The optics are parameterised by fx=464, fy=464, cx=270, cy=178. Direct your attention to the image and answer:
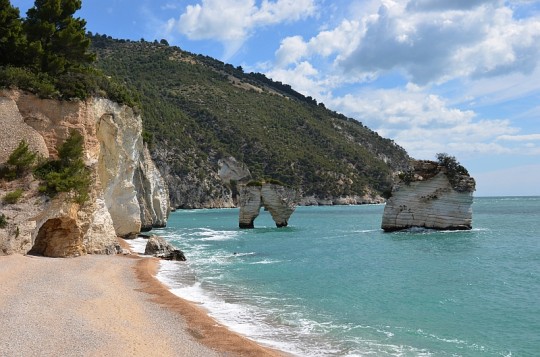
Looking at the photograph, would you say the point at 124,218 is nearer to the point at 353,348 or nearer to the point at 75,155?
the point at 75,155

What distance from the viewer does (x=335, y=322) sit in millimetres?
14016

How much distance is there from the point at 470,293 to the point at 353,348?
28.2 ft

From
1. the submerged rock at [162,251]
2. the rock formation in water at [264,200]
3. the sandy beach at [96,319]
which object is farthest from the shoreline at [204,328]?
the rock formation in water at [264,200]

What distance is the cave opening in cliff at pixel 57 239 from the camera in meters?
21.4

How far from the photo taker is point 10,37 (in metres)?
24.3

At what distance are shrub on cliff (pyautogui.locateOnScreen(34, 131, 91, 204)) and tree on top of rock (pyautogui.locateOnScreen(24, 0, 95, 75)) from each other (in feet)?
18.4

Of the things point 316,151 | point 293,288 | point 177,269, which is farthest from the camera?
point 316,151

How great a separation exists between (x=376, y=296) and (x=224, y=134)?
11636cm

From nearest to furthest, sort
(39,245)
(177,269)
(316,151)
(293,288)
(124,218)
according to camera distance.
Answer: (293,288), (39,245), (177,269), (124,218), (316,151)

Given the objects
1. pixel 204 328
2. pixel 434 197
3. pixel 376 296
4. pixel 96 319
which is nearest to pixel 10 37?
pixel 96 319

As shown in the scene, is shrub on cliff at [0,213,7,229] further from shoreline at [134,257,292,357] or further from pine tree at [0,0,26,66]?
pine tree at [0,0,26,66]

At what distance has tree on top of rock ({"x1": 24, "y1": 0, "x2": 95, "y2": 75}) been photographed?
26.0 metres

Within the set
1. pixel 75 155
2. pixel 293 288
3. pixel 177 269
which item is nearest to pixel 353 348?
pixel 293 288

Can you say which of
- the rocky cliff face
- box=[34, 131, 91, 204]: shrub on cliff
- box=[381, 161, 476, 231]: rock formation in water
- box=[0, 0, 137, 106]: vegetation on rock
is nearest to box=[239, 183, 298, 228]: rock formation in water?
box=[381, 161, 476, 231]: rock formation in water
